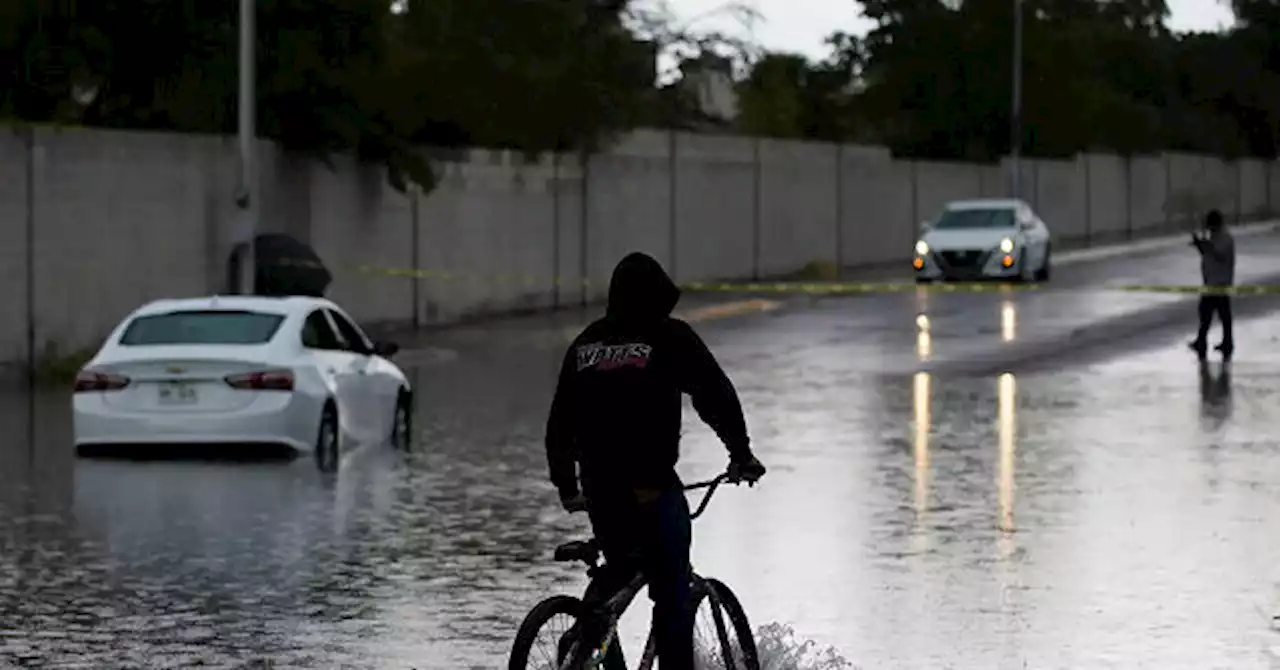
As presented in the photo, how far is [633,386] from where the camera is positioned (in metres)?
9.41

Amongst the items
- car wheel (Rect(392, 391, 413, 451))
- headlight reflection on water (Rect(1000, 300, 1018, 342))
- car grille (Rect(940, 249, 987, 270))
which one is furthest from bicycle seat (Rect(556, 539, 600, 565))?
car grille (Rect(940, 249, 987, 270))

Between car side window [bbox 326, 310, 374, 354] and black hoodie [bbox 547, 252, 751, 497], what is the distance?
555 inches

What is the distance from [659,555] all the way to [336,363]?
44.5 ft

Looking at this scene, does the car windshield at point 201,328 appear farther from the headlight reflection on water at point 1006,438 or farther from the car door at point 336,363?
the headlight reflection on water at point 1006,438

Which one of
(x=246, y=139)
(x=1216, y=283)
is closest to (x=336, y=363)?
(x=246, y=139)

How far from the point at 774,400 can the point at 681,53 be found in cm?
2949

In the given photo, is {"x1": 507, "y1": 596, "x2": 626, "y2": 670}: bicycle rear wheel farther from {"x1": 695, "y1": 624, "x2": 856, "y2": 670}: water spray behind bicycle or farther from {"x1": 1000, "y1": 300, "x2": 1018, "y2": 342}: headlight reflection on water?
{"x1": 1000, "y1": 300, "x2": 1018, "y2": 342}: headlight reflection on water

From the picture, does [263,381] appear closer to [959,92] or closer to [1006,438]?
[1006,438]

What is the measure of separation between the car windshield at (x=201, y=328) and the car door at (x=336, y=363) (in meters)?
0.33

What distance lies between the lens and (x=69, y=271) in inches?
1312

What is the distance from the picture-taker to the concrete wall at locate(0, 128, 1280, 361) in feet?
109

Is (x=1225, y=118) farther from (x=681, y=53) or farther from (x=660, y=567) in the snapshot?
(x=660, y=567)

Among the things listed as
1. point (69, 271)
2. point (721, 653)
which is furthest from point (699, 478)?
point (69, 271)

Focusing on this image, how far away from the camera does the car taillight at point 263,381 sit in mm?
21922
